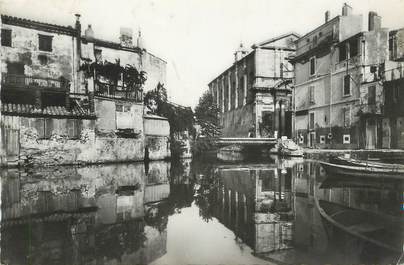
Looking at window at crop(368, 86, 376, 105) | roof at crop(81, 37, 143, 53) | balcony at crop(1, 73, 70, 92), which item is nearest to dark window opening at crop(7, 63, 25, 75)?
balcony at crop(1, 73, 70, 92)

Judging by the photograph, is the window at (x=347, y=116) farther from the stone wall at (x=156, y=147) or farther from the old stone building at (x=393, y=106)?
the stone wall at (x=156, y=147)

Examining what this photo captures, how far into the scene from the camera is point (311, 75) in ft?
99.6

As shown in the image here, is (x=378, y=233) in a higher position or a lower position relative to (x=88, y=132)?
lower

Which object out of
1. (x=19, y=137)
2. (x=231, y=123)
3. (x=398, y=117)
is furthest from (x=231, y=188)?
(x=231, y=123)

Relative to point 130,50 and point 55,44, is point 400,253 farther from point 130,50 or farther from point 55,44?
point 130,50

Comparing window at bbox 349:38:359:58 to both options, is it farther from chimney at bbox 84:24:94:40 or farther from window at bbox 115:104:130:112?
chimney at bbox 84:24:94:40

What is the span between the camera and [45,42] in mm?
25141

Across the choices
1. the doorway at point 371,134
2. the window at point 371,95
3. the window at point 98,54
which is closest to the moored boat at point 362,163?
the doorway at point 371,134

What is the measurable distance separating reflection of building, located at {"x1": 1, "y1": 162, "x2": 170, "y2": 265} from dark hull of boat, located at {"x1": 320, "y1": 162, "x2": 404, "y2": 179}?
8661 millimetres

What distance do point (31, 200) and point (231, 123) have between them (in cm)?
4279

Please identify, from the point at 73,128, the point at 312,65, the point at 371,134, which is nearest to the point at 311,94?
the point at 312,65

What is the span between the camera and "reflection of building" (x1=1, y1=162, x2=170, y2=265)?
534cm

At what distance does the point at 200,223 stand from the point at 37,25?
24.7 metres

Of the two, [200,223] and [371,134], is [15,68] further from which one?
[371,134]
